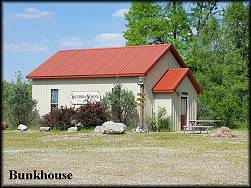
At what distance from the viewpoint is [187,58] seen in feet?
126

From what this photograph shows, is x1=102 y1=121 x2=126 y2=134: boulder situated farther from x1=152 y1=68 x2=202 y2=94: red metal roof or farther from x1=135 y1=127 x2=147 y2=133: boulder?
x1=152 y1=68 x2=202 y2=94: red metal roof

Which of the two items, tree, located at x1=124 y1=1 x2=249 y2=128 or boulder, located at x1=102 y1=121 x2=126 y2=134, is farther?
A: tree, located at x1=124 y1=1 x2=249 y2=128

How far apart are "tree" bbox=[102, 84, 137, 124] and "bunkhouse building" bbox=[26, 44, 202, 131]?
623 mm

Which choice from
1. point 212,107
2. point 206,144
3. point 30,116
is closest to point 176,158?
point 206,144

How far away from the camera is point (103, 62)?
95.1 ft

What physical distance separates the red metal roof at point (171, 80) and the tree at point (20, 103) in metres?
7.07

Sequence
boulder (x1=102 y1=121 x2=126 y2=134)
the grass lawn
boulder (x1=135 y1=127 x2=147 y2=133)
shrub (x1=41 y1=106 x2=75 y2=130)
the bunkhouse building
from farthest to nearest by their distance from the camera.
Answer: the bunkhouse building, shrub (x1=41 y1=106 x2=75 y2=130), boulder (x1=135 y1=127 x2=147 y2=133), boulder (x1=102 y1=121 x2=126 y2=134), the grass lawn

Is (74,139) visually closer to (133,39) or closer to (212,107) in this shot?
(212,107)

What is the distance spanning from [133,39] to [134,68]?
43.7 ft

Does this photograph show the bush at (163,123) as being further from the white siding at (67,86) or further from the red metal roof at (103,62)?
the red metal roof at (103,62)

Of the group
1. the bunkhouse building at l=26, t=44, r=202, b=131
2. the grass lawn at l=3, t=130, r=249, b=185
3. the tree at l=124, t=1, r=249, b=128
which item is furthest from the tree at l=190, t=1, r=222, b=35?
the grass lawn at l=3, t=130, r=249, b=185

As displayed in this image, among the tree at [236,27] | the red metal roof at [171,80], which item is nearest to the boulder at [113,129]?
the red metal roof at [171,80]

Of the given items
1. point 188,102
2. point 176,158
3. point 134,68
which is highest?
point 134,68

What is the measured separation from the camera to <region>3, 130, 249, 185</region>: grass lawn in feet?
33.1
